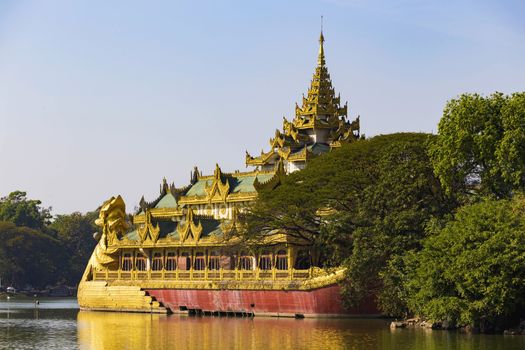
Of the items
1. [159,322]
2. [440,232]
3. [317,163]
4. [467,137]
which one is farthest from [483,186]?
[159,322]

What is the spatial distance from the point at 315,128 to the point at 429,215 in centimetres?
2563

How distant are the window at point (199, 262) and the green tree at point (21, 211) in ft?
229

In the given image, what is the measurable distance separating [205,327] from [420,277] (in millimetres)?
11208

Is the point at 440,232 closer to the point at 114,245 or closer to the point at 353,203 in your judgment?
the point at 353,203

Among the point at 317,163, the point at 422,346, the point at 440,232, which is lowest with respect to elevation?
the point at 422,346

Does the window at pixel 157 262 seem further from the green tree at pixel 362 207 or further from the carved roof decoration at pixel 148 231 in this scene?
the green tree at pixel 362 207

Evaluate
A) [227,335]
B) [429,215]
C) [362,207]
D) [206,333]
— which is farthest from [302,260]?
[227,335]

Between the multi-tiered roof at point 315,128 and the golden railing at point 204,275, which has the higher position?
the multi-tiered roof at point 315,128

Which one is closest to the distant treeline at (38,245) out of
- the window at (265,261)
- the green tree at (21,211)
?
the green tree at (21,211)

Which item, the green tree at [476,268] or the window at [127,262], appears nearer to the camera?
→ the green tree at [476,268]

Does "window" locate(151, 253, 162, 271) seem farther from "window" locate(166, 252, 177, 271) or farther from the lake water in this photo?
the lake water

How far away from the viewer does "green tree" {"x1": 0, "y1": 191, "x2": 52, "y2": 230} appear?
458 ft

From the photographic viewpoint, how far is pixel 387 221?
5597cm

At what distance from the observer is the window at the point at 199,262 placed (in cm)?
7150
